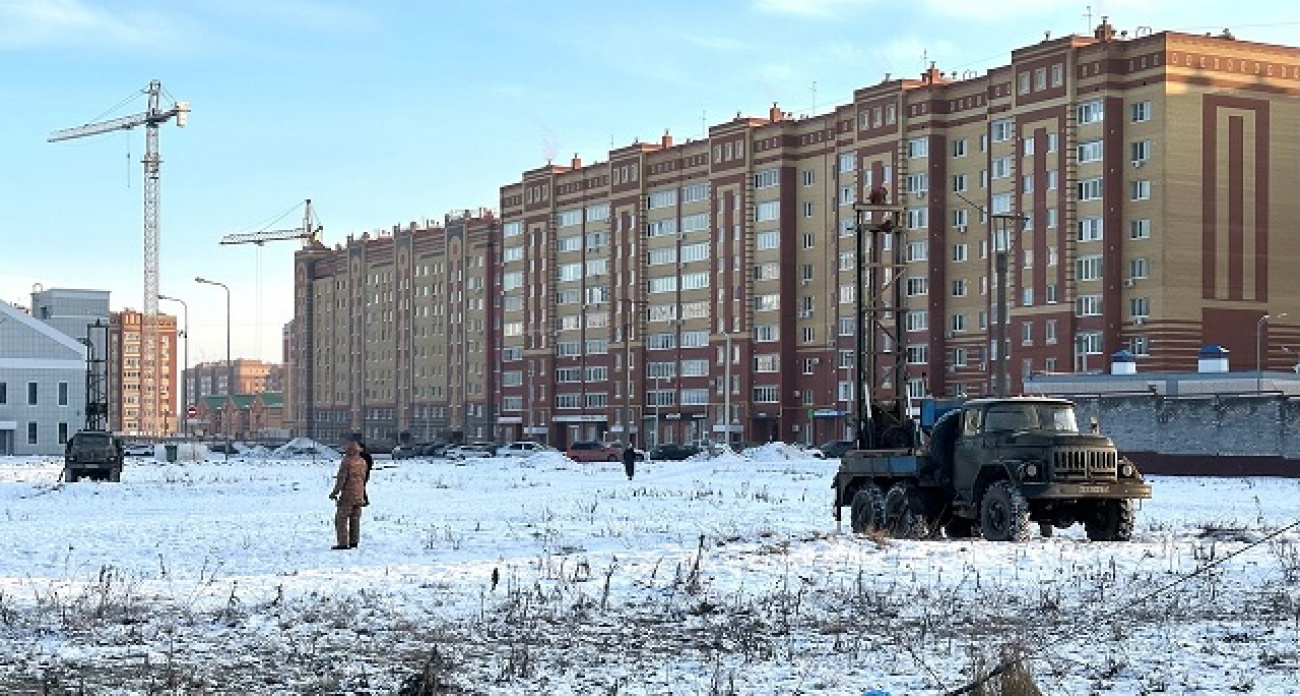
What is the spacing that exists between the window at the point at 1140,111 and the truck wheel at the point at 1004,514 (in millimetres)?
74871

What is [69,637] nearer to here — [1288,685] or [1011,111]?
[1288,685]

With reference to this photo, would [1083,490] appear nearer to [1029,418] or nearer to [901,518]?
[1029,418]

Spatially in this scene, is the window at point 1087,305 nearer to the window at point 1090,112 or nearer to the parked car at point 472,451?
the window at point 1090,112

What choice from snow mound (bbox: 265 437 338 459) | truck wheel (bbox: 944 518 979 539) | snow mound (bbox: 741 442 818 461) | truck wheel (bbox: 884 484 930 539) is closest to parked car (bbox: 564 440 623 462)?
snow mound (bbox: 741 442 818 461)

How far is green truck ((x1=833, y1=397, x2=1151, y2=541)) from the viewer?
2511 cm

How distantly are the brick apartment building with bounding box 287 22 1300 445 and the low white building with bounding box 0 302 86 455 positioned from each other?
32301mm

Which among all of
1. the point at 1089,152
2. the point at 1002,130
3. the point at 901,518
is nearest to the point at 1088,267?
the point at 1089,152

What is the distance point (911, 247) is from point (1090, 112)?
19873mm

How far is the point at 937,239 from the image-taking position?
112m

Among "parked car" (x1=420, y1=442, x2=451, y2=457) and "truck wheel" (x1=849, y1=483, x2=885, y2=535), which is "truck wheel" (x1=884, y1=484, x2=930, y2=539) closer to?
"truck wheel" (x1=849, y1=483, x2=885, y2=535)

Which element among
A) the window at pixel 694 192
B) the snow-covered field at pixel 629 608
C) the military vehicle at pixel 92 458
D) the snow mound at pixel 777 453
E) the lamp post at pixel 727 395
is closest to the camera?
the snow-covered field at pixel 629 608

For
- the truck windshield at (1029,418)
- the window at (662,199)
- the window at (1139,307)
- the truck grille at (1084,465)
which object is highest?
the window at (662,199)

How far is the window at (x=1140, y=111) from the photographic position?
96000 millimetres

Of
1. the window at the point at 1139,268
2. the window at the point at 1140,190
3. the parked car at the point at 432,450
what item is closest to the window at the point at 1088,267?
the window at the point at 1139,268
